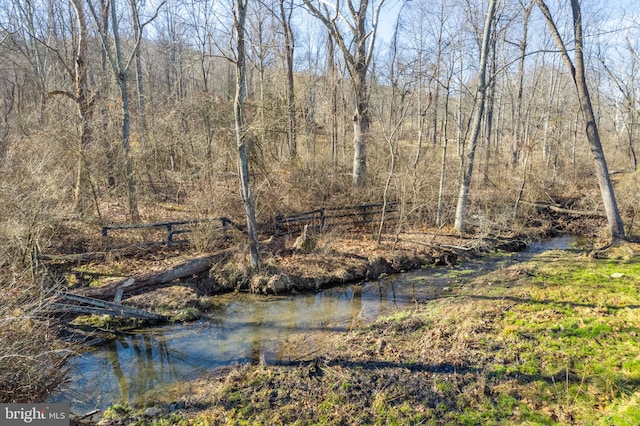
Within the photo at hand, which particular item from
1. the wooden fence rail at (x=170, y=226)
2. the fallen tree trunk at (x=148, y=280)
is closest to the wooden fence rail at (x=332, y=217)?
the wooden fence rail at (x=170, y=226)

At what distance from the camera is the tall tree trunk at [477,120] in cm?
1209

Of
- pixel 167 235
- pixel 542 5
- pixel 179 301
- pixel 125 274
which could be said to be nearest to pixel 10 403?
pixel 179 301

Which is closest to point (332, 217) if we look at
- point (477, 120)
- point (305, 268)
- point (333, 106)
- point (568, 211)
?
point (305, 268)

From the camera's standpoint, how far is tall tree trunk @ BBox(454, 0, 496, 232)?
12.1 m

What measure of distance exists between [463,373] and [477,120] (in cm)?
966

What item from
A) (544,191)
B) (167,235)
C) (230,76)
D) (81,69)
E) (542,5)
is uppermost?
(230,76)

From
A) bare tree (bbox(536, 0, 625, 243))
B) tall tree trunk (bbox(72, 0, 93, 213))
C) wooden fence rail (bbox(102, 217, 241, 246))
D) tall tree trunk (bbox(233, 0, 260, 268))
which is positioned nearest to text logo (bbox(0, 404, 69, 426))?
tall tree trunk (bbox(233, 0, 260, 268))

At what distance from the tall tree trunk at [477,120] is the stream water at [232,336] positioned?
121 inches

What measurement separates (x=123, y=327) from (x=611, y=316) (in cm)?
1064

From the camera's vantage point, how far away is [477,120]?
1284cm

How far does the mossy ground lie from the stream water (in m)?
0.67

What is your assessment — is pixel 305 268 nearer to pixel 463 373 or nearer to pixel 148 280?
pixel 148 280

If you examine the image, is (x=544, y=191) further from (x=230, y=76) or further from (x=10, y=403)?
(x=230, y=76)

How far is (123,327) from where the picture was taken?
27.1 feet
